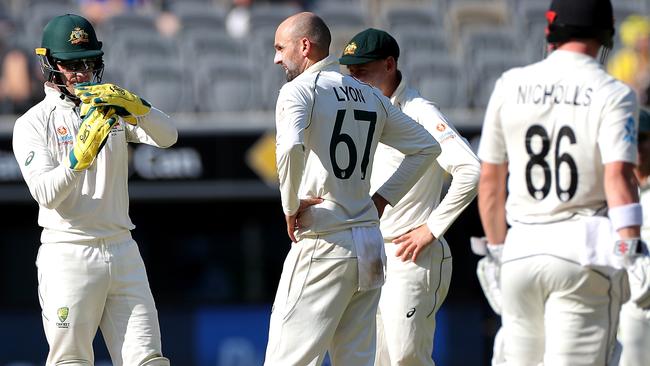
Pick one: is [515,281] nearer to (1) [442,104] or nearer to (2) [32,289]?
(1) [442,104]

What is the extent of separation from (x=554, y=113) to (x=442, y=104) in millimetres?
7921

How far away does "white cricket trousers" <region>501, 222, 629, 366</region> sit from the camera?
5.07m

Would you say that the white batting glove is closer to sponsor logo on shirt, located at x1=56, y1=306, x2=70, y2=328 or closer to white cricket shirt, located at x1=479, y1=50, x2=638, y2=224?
white cricket shirt, located at x1=479, y1=50, x2=638, y2=224

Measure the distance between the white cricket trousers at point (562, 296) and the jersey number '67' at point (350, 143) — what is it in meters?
0.81

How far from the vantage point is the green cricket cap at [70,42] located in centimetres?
584

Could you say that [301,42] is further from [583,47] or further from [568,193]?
[568,193]

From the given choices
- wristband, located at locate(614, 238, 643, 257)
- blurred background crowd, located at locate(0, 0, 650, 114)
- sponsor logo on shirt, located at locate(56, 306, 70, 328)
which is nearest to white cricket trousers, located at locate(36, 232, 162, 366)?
sponsor logo on shirt, located at locate(56, 306, 70, 328)

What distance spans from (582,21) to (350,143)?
1.13 meters

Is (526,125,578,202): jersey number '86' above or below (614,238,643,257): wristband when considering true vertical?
above

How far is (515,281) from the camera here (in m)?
5.18

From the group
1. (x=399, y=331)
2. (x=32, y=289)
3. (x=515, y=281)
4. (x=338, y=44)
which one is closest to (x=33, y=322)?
(x=32, y=289)

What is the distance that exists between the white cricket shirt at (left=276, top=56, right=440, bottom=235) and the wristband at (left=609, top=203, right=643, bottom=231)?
119cm

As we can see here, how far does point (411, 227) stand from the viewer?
6770 mm

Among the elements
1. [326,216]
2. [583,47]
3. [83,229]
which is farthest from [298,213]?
[583,47]
